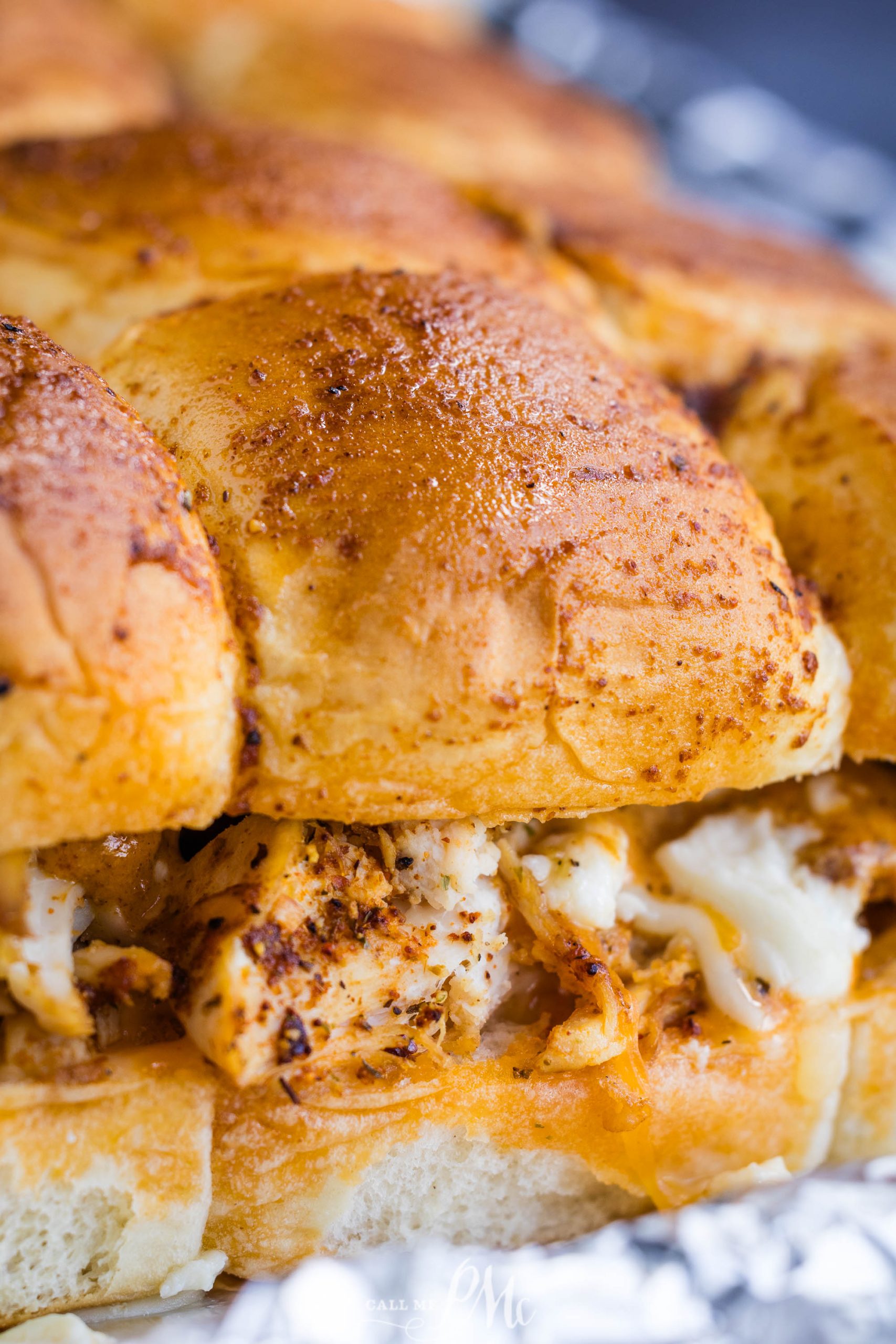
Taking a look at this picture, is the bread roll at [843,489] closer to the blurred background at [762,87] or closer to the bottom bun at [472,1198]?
the bottom bun at [472,1198]

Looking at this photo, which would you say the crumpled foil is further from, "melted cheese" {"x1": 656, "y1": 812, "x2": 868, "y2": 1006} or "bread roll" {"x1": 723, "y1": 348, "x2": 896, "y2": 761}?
"bread roll" {"x1": 723, "y1": 348, "x2": 896, "y2": 761}

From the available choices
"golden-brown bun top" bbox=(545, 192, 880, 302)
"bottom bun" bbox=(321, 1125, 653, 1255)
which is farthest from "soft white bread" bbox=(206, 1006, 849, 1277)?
"golden-brown bun top" bbox=(545, 192, 880, 302)

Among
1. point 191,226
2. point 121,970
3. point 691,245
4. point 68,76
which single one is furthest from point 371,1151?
point 68,76

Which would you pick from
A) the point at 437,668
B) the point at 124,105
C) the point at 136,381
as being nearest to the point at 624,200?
the point at 124,105

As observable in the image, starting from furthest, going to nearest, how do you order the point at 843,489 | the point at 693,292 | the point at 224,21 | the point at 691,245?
the point at 224,21 < the point at 691,245 < the point at 693,292 < the point at 843,489

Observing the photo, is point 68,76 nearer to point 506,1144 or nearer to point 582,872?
point 582,872
